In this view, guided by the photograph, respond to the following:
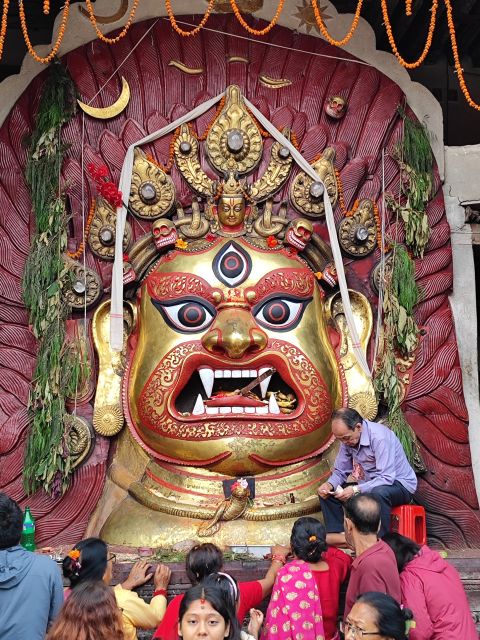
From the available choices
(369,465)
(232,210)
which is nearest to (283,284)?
(232,210)

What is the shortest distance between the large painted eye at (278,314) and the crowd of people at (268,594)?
7.57 feet

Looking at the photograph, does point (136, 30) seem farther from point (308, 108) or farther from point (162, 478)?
point (162, 478)

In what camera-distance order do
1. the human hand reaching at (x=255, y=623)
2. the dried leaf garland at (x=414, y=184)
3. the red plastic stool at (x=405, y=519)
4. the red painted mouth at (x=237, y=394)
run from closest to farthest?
the human hand reaching at (x=255, y=623) < the red plastic stool at (x=405, y=519) < the red painted mouth at (x=237, y=394) < the dried leaf garland at (x=414, y=184)

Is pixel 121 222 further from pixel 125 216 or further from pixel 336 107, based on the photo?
pixel 336 107

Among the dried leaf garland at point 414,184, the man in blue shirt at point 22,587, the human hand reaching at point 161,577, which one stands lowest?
the human hand reaching at point 161,577

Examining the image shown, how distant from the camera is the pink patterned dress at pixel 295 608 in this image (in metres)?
4.46

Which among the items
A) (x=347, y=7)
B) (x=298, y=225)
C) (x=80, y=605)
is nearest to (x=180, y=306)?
(x=298, y=225)

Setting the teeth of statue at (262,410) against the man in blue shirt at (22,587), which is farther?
the teeth of statue at (262,410)

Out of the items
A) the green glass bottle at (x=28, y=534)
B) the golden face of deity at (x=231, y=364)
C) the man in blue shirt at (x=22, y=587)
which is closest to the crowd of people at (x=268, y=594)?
the man in blue shirt at (x=22, y=587)

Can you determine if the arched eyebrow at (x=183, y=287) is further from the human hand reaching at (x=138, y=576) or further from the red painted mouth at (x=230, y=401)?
the human hand reaching at (x=138, y=576)

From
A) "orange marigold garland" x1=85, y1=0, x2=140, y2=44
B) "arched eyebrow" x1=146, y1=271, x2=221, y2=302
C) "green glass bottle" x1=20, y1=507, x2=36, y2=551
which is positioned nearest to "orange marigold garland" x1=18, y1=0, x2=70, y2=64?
"orange marigold garland" x1=85, y1=0, x2=140, y2=44

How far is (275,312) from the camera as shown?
7344 mm

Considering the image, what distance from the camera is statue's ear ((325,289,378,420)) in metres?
7.43

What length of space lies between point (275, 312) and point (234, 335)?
0.42 m
